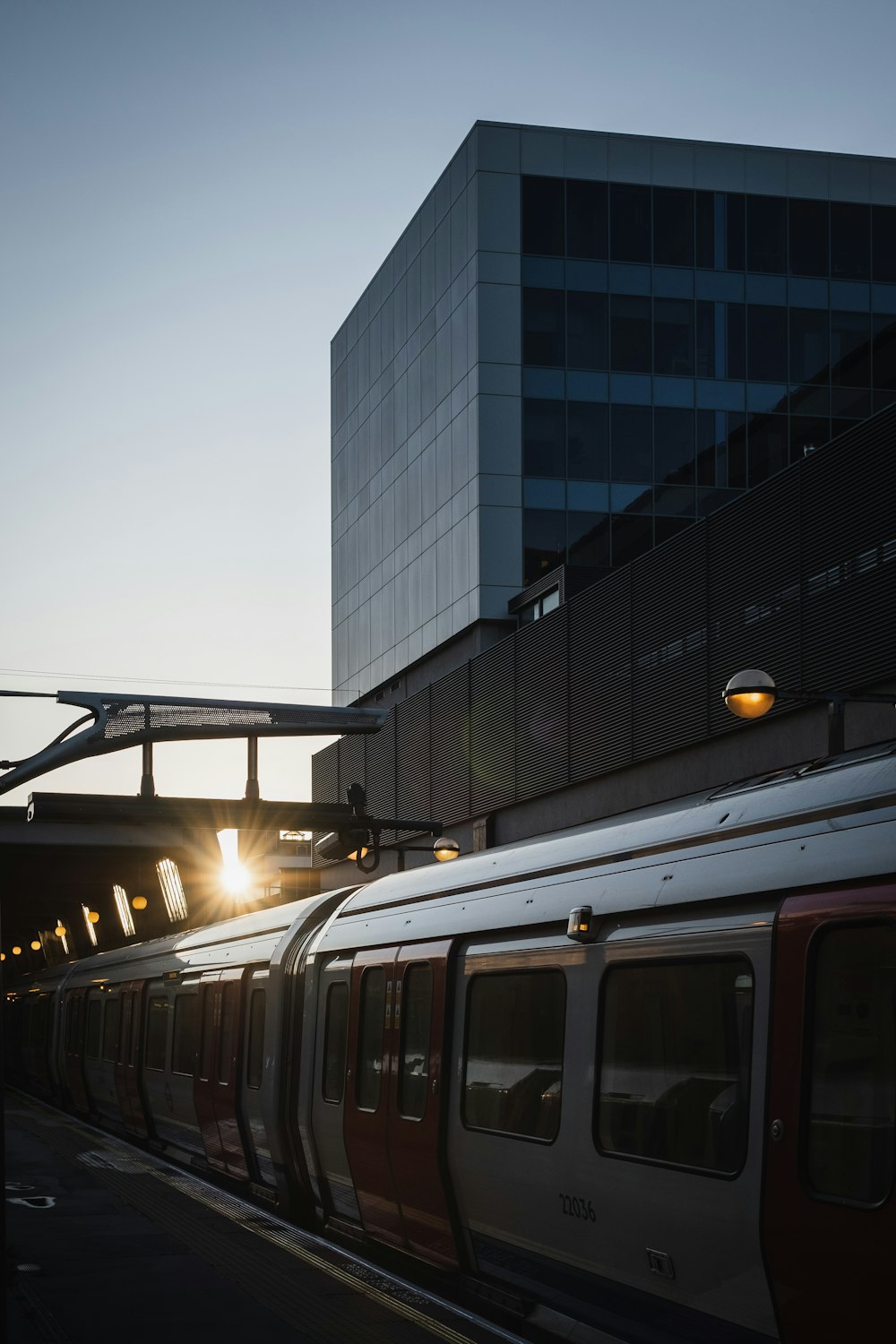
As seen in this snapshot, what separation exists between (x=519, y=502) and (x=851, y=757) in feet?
113

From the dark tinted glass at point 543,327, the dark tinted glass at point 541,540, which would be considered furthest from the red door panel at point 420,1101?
the dark tinted glass at point 543,327

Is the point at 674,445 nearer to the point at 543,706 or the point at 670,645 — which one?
the point at 543,706

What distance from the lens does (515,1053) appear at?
921 centimetres

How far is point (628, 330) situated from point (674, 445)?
10.9 ft

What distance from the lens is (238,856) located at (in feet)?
143

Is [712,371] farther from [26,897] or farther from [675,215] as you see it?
[26,897]

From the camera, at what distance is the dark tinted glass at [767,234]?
43625 mm

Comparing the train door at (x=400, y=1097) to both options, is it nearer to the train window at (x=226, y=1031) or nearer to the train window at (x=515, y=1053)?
the train window at (x=515, y=1053)

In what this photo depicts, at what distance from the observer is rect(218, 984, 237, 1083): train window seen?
17094mm

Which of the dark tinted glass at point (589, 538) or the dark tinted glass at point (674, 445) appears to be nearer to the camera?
the dark tinted glass at point (589, 538)

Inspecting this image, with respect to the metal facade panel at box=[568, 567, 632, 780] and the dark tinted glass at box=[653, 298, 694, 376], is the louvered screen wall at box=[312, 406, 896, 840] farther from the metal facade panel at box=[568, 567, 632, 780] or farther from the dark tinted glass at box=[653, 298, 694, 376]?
the dark tinted glass at box=[653, 298, 694, 376]

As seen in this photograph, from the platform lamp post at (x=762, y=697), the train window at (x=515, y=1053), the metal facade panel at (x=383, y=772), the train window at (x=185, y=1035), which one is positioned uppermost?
the metal facade panel at (x=383, y=772)

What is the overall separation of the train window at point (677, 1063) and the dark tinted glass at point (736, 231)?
38209mm

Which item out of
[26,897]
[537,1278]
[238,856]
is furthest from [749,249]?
[537,1278]
